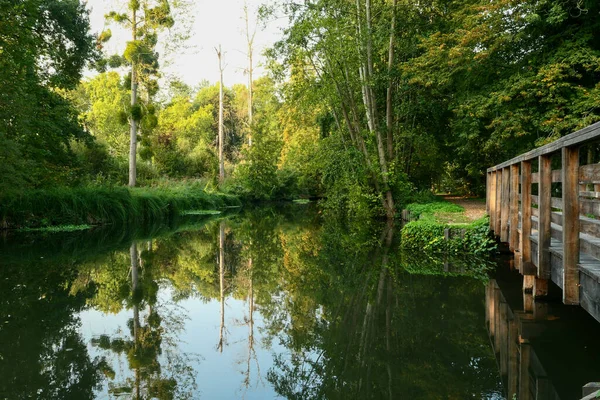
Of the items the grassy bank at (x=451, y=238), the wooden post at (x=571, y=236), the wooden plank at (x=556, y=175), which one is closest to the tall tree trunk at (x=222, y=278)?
the wooden post at (x=571, y=236)

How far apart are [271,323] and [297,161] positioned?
111 ft

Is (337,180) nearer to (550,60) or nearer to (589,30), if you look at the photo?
(550,60)

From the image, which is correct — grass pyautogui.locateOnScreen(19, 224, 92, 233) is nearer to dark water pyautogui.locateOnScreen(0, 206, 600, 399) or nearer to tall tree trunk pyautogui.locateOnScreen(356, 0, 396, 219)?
dark water pyautogui.locateOnScreen(0, 206, 600, 399)

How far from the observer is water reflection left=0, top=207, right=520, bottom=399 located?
409cm

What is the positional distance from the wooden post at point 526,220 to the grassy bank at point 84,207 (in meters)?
13.9

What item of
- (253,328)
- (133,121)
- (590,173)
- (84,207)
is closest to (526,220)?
(590,173)

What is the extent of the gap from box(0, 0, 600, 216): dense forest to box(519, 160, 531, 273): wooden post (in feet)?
27.6

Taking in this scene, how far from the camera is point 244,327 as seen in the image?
5691 mm

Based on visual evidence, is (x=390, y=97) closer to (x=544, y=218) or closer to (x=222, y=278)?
(x=222, y=278)

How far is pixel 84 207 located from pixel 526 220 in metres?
14.9

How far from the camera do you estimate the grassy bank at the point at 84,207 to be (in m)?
15.4

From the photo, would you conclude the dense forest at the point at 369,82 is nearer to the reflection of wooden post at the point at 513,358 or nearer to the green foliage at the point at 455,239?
the green foliage at the point at 455,239

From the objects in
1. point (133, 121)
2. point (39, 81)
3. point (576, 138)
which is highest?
point (39, 81)

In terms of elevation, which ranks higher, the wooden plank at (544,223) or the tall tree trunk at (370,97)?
the tall tree trunk at (370,97)
